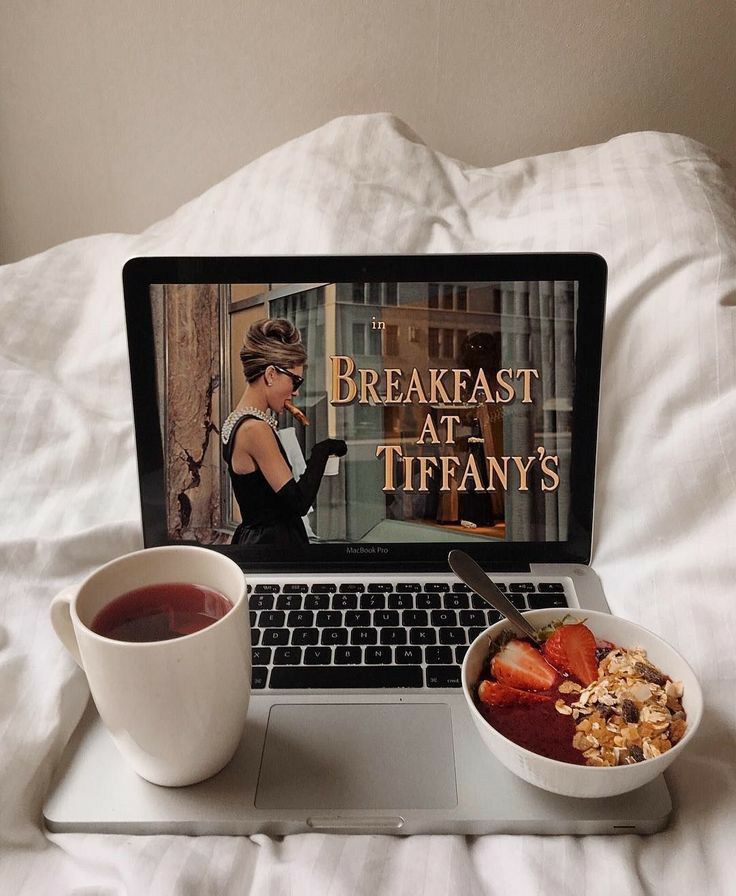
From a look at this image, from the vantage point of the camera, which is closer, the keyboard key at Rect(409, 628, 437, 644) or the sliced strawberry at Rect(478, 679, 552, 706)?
the sliced strawberry at Rect(478, 679, 552, 706)

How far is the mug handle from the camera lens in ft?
1.62

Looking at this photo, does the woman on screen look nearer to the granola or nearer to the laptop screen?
the laptop screen

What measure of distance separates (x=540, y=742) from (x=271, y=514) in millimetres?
347

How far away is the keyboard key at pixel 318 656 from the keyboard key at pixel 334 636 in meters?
0.01

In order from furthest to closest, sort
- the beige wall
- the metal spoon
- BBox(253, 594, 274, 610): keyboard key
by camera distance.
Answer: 1. the beige wall
2. BBox(253, 594, 274, 610): keyboard key
3. the metal spoon

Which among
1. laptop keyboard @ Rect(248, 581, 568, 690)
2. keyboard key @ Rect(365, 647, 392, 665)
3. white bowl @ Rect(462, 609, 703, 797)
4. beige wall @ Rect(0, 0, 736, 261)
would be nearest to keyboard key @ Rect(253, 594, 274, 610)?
laptop keyboard @ Rect(248, 581, 568, 690)

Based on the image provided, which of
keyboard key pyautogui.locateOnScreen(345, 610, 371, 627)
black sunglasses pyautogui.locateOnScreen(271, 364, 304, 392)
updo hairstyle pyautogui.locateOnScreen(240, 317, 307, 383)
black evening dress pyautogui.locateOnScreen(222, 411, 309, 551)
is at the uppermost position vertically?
updo hairstyle pyautogui.locateOnScreen(240, 317, 307, 383)

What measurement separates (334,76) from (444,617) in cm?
81

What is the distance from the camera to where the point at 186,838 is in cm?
48

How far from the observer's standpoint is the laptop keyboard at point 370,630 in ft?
1.99

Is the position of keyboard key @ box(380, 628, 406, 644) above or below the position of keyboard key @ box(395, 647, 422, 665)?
below

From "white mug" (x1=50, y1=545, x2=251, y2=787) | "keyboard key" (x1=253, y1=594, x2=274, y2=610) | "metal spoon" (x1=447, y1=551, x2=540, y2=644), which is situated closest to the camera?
"white mug" (x1=50, y1=545, x2=251, y2=787)

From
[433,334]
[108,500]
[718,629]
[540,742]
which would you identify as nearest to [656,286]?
[433,334]

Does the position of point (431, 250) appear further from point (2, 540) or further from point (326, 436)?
point (2, 540)
